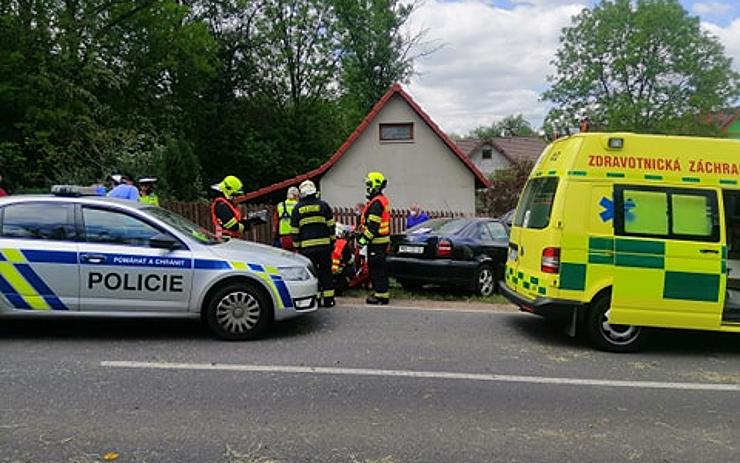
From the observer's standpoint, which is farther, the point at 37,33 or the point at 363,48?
the point at 363,48

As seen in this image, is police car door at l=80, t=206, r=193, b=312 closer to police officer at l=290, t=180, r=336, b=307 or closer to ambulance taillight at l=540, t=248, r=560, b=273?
police officer at l=290, t=180, r=336, b=307

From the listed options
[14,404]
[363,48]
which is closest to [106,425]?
[14,404]

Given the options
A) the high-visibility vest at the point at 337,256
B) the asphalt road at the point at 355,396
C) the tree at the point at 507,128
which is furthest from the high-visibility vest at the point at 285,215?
the tree at the point at 507,128

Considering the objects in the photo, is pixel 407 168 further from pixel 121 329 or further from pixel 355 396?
pixel 355 396

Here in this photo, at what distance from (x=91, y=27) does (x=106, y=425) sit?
74.8 ft

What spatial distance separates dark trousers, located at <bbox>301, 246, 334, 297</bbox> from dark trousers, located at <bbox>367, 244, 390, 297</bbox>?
0.70m

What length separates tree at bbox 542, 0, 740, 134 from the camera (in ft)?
128

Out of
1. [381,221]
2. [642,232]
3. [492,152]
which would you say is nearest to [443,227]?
[381,221]

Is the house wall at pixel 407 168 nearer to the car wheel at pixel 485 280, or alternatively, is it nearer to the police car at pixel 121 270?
the car wheel at pixel 485 280

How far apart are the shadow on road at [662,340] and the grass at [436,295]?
5.47ft

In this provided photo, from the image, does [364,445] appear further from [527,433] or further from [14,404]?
[14,404]

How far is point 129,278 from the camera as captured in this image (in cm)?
A: 604

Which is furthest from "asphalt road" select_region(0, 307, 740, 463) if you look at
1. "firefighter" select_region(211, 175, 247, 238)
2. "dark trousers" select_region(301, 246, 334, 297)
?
"firefighter" select_region(211, 175, 247, 238)

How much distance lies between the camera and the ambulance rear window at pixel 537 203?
6391mm
